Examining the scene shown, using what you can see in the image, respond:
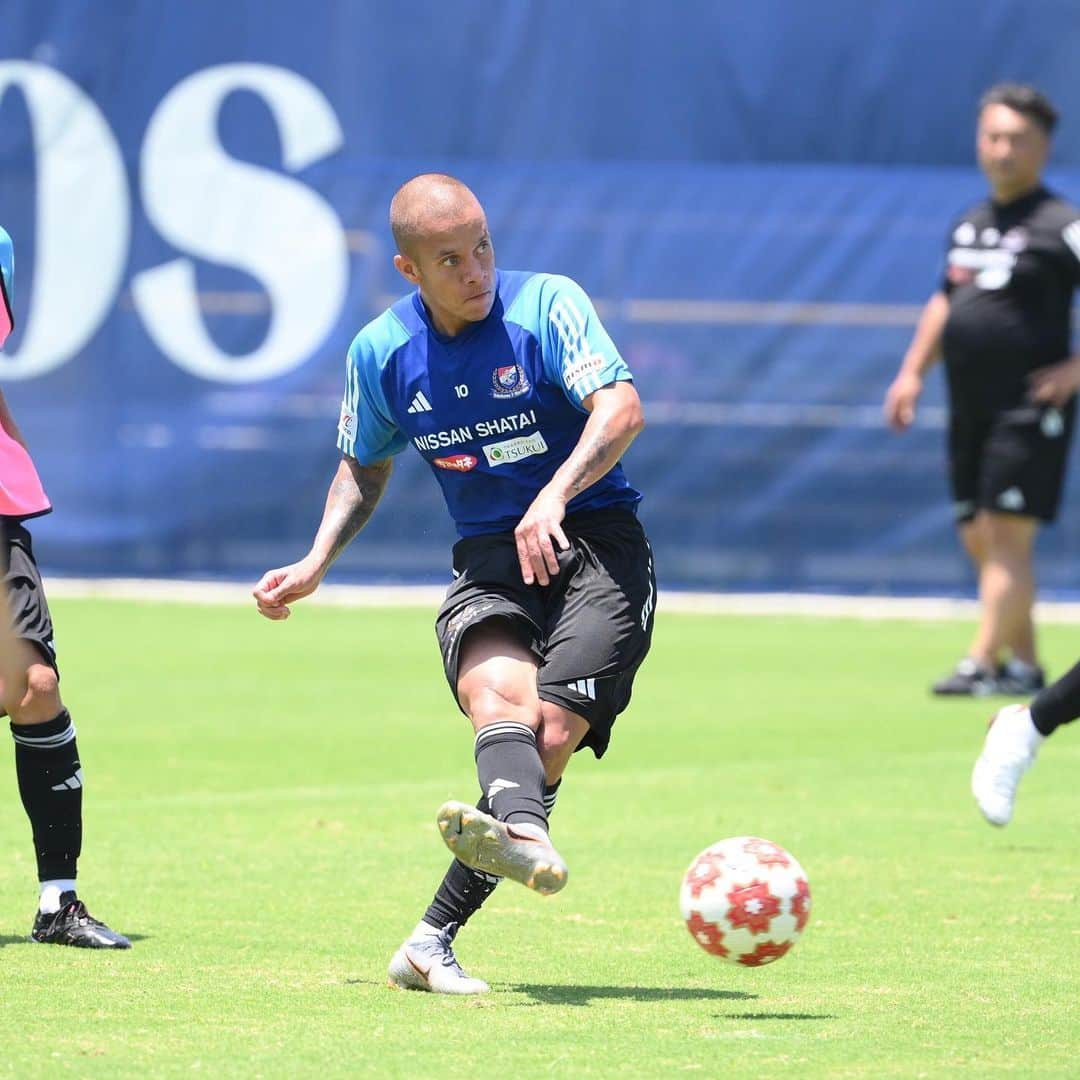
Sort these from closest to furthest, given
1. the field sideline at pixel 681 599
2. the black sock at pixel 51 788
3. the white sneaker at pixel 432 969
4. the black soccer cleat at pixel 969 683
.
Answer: the white sneaker at pixel 432 969 → the black sock at pixel 51 788 → the black soccer cleat at pixel 969 683 → the field sideline at pixel 681 599

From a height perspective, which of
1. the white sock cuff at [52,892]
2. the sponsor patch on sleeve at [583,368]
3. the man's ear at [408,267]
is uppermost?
the man's ear at [408,267]

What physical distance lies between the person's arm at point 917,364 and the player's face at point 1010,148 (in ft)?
2.38

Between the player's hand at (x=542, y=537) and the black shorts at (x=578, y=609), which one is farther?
the black shorts at (x=578, y=609)

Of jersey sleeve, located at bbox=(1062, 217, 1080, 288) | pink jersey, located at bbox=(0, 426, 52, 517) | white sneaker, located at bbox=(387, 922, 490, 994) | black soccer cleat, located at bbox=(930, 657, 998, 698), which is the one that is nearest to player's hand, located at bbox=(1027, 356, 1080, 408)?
jersey sleeve, located at bbox=(1062, 217, 1080, 288)

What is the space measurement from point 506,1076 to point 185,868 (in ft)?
9.09

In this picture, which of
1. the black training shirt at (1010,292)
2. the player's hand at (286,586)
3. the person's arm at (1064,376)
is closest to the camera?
the player's hand at (286,586)

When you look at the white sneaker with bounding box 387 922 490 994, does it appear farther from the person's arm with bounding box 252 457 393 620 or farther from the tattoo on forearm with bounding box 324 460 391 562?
the tattoo on forearm with bounding box 324 460 391 562

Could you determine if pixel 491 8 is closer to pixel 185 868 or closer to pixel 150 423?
pixel 150 423

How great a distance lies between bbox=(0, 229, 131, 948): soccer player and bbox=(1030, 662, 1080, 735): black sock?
296 cm

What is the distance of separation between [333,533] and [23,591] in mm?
801

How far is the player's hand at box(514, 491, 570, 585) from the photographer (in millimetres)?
5059

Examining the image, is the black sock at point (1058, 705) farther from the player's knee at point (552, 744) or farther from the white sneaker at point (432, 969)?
the white sneaker at point (432, 969)

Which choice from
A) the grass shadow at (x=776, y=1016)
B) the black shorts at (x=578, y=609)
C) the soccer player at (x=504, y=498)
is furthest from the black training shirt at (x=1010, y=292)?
the grass shadow at (x=776, y=1016)

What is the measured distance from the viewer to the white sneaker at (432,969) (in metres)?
5.16
